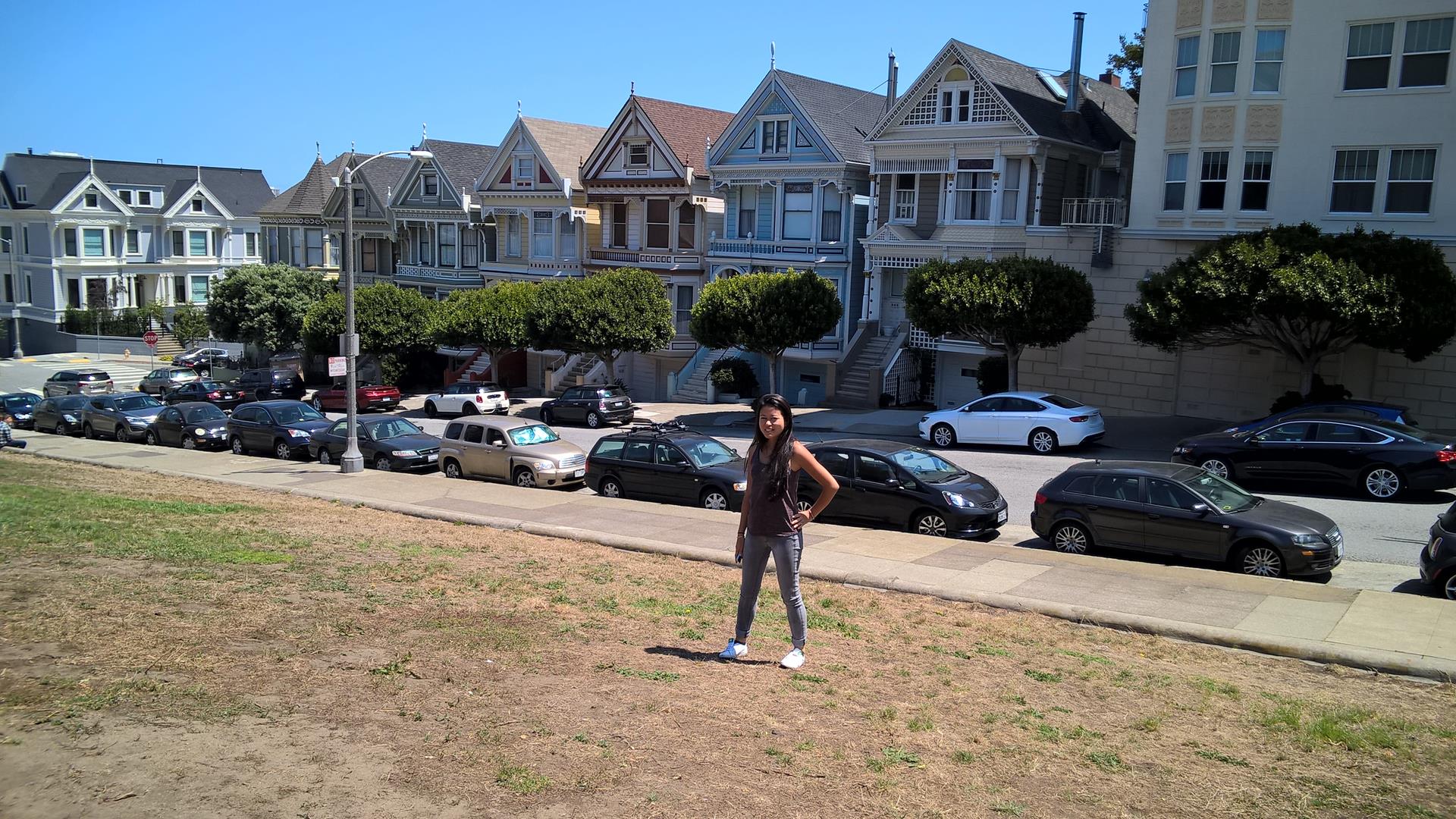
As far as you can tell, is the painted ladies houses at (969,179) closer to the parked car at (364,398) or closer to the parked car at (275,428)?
the parked car at (275,428)

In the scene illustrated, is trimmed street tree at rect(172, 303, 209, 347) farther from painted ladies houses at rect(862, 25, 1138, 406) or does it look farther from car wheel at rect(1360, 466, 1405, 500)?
car wheel at rect(1360, 466, 1405, 500)

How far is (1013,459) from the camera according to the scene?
25078 millimetres

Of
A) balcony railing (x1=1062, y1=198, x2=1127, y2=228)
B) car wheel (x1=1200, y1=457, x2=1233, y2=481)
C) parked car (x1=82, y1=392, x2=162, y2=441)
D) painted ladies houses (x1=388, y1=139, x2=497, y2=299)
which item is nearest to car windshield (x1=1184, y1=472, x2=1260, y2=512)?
car wheel (x1=1200, y1=457, x2=1233, y2=481)

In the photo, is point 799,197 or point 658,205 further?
point 658,205

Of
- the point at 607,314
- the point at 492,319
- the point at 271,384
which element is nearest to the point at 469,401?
the point at 492,319

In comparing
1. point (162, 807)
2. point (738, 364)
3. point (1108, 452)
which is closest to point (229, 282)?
point (738, 364)

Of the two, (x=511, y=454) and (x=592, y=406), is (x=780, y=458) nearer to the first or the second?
(x=511, y=454)

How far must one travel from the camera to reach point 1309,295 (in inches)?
914

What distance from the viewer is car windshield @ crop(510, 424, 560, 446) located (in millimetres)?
22969

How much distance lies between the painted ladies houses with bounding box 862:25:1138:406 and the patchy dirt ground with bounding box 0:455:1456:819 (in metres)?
24.7

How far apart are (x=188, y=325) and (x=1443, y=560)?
67.3 metres

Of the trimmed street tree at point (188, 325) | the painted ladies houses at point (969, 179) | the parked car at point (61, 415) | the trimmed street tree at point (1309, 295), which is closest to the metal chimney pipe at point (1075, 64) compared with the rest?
the painted ladies houses at point (969, 179)

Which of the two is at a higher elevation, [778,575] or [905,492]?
[778,575]

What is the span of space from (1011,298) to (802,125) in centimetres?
1480
